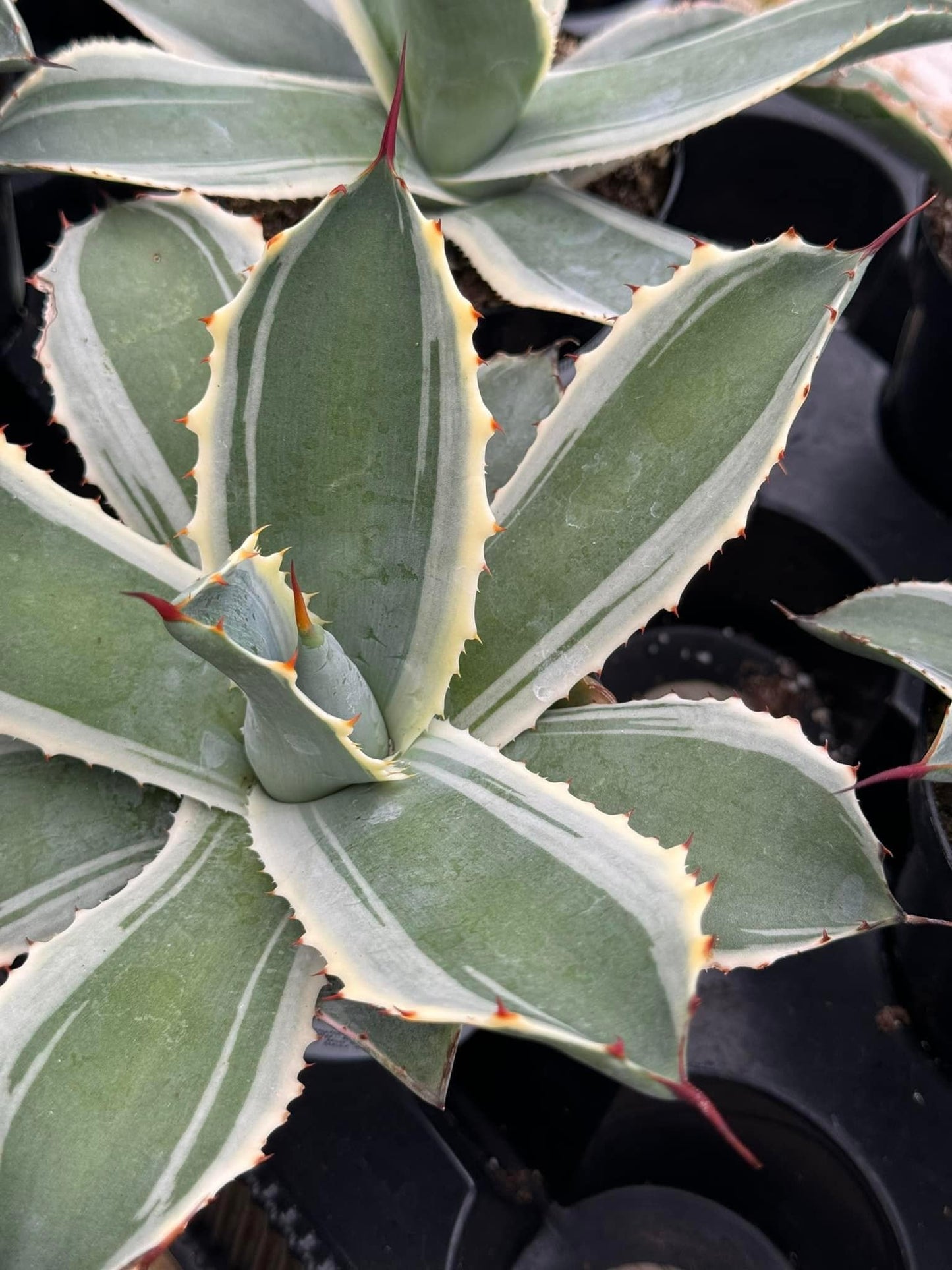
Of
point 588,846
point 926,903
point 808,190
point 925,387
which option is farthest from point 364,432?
point 808,190

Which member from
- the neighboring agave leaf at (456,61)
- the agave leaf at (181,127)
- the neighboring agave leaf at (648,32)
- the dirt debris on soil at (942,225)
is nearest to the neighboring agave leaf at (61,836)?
the agave leaf at (181,127)

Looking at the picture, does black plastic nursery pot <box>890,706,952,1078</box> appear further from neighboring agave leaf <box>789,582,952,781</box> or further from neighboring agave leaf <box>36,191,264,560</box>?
neighboring agave leaf <box>36,191,264,560</box>

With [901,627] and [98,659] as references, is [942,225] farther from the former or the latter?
[98,659]

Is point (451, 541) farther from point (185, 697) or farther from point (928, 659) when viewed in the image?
point (928, 659)

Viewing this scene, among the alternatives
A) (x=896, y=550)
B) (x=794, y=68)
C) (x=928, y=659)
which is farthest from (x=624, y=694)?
(x=794, y=68)

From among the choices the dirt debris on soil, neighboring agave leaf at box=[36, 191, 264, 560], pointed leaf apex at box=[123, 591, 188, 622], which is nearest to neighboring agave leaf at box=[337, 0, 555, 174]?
neighboring agave leaf at box=[36, 191, 264, 560]

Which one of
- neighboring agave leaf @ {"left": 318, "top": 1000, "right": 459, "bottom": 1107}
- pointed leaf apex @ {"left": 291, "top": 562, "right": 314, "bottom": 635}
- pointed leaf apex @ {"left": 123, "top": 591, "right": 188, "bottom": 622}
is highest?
pointed leaf apex @ {"left": 291, "top": 562, "right": 314, "bottom": 635}
